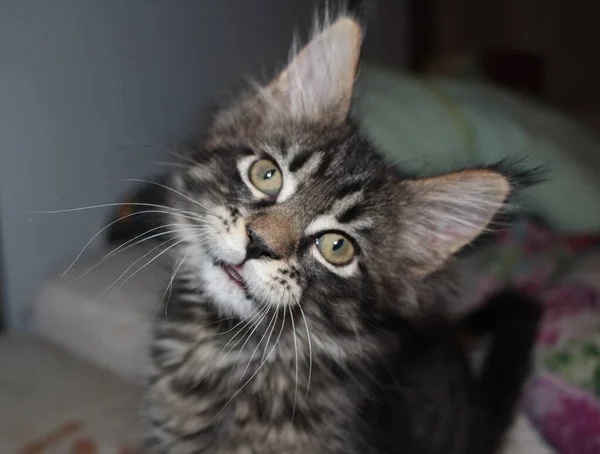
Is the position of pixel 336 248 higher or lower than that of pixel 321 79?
lower

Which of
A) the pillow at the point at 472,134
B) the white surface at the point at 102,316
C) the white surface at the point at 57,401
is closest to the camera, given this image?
the white surface at the point at 57,401

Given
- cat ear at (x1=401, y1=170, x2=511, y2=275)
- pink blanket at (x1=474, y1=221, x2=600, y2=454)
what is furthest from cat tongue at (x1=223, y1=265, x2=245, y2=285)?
pink blanket at (x1=474, y1=221, x2=600, y2=454)

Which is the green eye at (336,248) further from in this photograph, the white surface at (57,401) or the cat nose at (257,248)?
the white surface at (57,401)

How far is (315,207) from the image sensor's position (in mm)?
881

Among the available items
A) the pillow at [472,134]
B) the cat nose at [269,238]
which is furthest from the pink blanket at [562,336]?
the cat nose at [269,238]

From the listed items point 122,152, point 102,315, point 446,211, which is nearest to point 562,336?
point 446,211

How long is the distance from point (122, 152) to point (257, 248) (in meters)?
1.12

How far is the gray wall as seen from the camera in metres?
1.55

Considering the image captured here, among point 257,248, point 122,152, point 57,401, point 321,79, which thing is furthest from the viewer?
point 122,152

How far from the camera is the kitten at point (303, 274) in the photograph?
0.87m

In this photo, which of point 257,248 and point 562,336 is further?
point 562,336

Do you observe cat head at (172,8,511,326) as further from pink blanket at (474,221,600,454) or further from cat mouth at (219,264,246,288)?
pink blanket at (474,221,600,454)

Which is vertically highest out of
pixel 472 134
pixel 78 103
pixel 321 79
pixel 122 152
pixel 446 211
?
pixel 78 103

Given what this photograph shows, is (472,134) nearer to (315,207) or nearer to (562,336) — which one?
(562,336)
